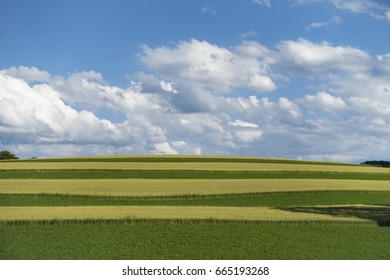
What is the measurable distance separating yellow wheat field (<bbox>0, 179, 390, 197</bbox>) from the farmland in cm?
10

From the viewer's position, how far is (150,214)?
29516 millimetres

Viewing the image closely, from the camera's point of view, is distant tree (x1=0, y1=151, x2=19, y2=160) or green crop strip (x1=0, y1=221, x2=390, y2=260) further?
distant tree (x1=0, y1=151, x2=19, y2=160)

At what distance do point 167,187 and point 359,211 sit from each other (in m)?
18.3

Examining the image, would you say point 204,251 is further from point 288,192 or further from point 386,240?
point 288,192

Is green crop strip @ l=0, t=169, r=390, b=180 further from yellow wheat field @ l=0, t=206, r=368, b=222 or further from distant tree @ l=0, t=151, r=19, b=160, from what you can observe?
distant tree @ l=0, t=151, r=19, b=160

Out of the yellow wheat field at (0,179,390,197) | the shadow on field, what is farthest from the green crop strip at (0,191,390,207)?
the shadow on field

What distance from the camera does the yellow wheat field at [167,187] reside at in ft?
137

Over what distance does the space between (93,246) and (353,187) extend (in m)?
34.3

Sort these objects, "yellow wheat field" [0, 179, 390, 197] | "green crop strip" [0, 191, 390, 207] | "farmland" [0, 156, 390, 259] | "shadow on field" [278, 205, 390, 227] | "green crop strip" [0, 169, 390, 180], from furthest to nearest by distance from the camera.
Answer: "green crop strip" [0, 169, 390, 180]
"yellow wheat field" [0, 179, 390, 197]
"green crop strip" [0, 191, 390, 207]
"shadow on field" [278, 205, 390, 227]
"farmland" [0, 156, 390, 259]

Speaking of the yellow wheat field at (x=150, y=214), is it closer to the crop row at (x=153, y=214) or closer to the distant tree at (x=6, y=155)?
the crop row at (x=153, y=214)

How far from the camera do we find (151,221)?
28094 millimetres

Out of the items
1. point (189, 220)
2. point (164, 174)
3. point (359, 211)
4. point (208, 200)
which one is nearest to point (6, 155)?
point (164, 174)

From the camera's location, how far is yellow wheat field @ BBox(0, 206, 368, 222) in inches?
1117

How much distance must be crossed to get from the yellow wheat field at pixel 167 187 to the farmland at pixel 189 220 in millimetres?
96
